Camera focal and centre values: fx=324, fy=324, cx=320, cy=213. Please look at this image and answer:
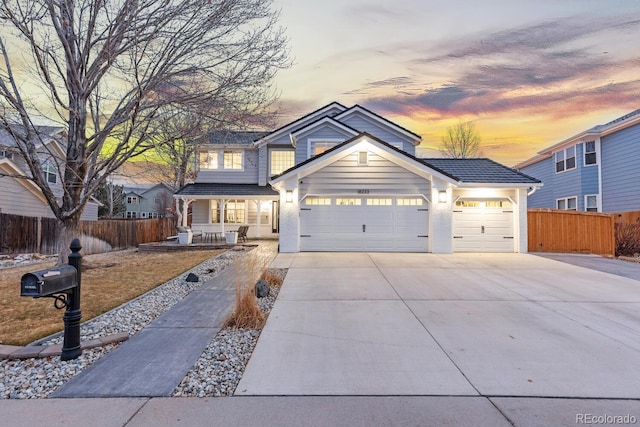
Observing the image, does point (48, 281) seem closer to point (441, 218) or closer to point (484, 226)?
point (441, 218)

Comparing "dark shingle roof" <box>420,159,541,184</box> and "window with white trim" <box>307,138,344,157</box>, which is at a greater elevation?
"window with white trim" <box>307,138,344,157</box>

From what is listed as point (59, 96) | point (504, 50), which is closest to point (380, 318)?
point (59, 96)

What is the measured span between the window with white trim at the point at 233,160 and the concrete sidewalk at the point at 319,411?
17.6 metres

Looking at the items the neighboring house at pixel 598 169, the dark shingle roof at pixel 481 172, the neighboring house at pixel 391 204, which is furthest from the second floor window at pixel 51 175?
the neighboring house at pixel 598 169

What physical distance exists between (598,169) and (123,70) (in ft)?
71.9

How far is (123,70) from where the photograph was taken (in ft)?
27.6

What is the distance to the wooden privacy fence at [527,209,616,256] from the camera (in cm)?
1306

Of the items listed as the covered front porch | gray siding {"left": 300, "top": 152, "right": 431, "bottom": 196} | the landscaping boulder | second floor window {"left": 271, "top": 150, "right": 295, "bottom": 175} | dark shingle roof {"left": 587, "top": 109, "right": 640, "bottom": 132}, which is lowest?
the landscaping boulder

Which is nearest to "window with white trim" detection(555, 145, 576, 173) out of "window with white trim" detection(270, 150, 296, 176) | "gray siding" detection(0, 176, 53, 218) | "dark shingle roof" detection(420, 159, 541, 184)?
"dark shingle roof" detection(420, 159, 541, 184)

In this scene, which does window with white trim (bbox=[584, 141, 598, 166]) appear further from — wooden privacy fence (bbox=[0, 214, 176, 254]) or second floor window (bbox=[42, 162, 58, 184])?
second floor window (bbox=[42, 162, 58, 184])

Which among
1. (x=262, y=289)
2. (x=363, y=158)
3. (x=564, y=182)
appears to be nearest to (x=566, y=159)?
(x=564, y=182)

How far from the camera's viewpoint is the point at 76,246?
3.82 m

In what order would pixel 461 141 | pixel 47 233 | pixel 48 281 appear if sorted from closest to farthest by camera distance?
pixel 48 281 → pixel 47 233 → pixel 461 141

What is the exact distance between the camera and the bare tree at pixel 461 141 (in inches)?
1138
